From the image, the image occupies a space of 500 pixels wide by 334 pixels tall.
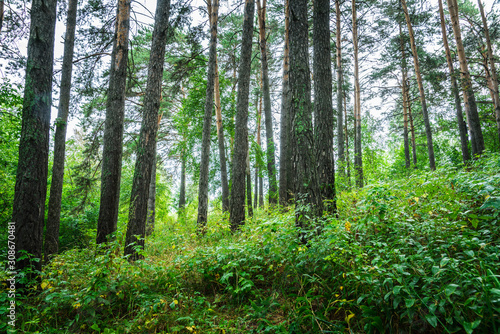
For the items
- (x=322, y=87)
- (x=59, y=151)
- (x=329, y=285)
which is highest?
(x=322, y=87)

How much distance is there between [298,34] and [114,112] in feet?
15.3

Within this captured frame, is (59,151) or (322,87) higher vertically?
(322,87)

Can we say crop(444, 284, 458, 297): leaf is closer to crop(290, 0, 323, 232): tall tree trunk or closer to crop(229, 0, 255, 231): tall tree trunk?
crop(290, 0, 323, 232): tall tree trunk

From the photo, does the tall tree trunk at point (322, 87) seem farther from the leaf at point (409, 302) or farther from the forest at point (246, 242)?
the leaf at point (409, 302)

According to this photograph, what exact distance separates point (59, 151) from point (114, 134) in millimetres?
1887

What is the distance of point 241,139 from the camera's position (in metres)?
7.20

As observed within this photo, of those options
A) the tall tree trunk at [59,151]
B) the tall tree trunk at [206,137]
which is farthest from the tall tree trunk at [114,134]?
the tall tree trunk at [206,137]

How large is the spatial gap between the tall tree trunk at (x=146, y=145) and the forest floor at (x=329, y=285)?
1.05m

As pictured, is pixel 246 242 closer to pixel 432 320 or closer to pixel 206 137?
pixel 432 320

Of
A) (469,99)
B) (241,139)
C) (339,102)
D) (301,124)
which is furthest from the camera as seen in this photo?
(339,102)

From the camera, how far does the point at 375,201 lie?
126 inches

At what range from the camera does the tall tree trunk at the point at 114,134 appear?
219 inches

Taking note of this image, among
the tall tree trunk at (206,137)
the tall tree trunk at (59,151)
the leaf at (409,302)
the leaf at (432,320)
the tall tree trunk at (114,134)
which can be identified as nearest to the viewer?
the leaf at (432,320)

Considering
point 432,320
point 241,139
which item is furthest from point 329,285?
point 241,139
